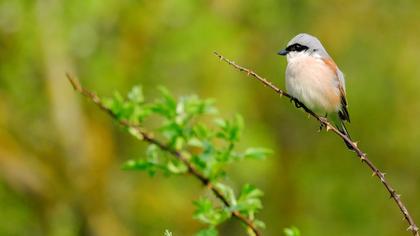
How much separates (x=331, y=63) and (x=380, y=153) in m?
10.3

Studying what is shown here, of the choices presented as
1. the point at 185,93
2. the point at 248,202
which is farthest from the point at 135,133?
the point at 185,93

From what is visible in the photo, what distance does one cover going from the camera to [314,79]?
6773 mm

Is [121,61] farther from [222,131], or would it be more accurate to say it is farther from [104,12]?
[222,131]

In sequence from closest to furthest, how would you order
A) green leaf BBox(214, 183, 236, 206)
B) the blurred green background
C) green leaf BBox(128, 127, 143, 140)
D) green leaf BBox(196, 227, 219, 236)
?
green leaf BBox(196, 227, 219, 236)
green leaf BBox(214, 183, 236, 206)
green leaf BBox(128, 127, 143, 140)
the blurred green background

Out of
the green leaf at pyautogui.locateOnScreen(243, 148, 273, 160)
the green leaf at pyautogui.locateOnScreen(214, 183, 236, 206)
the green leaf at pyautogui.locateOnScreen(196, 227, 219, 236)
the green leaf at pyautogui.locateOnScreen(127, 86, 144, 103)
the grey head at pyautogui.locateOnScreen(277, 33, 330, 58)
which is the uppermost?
the grey head at pyautogui.locateOnScreen(277, 33, 330, 58)

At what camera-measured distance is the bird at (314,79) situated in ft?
21.7

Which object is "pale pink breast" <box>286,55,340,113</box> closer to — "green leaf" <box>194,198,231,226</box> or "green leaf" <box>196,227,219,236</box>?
"green leaf" <box>194,198,231,226</box>

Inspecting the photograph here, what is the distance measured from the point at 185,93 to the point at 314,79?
8.82 metres

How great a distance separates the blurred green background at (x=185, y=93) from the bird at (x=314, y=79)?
770cm

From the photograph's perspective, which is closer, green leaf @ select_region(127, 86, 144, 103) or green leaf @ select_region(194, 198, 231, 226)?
green leaf @ select_region(194, 198, 231, 226)

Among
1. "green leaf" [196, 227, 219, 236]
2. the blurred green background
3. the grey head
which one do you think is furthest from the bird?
the blurred green background

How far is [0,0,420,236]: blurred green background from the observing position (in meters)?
15.0

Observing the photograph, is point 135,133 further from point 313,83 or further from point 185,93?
point 185,93

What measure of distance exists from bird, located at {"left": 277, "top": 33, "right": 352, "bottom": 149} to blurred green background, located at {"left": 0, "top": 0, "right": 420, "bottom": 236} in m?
7.70
